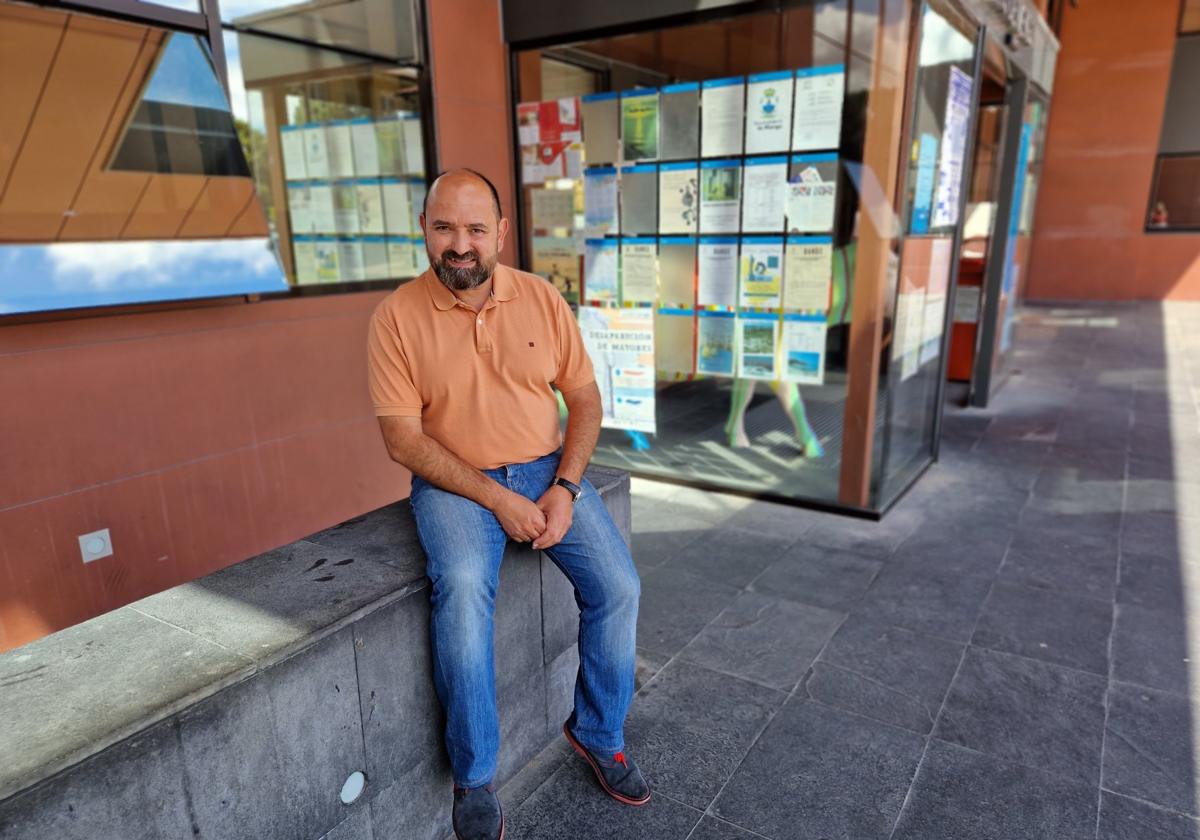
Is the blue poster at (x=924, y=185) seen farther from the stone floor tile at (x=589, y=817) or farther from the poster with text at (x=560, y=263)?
the stone floor tile at (x=589, y=817)

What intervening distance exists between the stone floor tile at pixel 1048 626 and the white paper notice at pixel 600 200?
2.98 m

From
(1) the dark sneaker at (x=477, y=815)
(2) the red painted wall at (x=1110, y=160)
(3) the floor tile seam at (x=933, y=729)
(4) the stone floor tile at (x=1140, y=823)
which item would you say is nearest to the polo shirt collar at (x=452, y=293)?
(1) the dark sneaker at (x=477, y=815)

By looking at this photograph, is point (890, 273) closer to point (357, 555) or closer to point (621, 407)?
point (621, 407)

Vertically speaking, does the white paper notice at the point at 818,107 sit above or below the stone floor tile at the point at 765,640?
above

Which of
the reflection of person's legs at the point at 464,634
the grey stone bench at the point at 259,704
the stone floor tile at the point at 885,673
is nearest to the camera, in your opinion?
the grey stone bench at the point at 259,704

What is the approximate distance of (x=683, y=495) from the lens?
4746mm

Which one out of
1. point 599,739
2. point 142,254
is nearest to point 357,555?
point 599,739

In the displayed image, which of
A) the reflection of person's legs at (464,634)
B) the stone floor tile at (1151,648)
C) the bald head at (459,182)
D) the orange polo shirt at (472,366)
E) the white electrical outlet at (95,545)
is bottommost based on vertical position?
the stone floor tile at (1151,648)

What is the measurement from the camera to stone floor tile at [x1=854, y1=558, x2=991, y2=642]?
10.3 feet

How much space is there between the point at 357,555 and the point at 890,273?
3172 millimetres

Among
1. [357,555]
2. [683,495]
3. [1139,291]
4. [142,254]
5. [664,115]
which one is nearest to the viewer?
[357,555]

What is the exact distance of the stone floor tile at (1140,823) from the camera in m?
2.05

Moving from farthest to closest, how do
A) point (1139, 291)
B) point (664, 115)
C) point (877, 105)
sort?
point (1139, 291)
point (664, 115)
point (877, 105)

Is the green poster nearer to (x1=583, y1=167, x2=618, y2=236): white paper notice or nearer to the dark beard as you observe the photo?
(x1=583, y1=167, x2=618, y2=236): white paper notice
